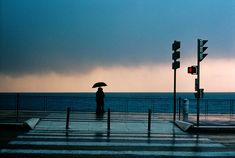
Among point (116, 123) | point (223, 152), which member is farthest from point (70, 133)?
point (223, 152)

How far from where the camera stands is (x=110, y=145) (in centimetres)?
1552

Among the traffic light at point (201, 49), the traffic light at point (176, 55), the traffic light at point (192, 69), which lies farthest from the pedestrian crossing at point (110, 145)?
the traffic light at point (176, 55)

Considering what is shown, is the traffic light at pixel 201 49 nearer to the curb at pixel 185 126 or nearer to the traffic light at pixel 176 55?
the traffic light at pixel 176 55

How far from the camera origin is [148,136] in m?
18.5

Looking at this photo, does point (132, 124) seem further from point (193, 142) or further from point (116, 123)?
point (193, 142)

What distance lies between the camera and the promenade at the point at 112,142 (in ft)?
45.4

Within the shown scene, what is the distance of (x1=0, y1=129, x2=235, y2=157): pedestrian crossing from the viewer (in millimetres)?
13773

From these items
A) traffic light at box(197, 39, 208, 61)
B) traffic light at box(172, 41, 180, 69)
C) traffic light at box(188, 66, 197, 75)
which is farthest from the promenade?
traffic light at box(197, 39, 208, 61)

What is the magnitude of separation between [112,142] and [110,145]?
775 millimetres

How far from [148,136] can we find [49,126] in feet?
16.7

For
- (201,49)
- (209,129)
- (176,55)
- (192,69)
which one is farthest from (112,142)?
(176,55)

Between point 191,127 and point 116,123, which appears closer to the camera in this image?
point 191,127

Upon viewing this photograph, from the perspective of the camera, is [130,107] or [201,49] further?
[130,107]

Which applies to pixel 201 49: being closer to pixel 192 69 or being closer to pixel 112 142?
pixel 192 69
